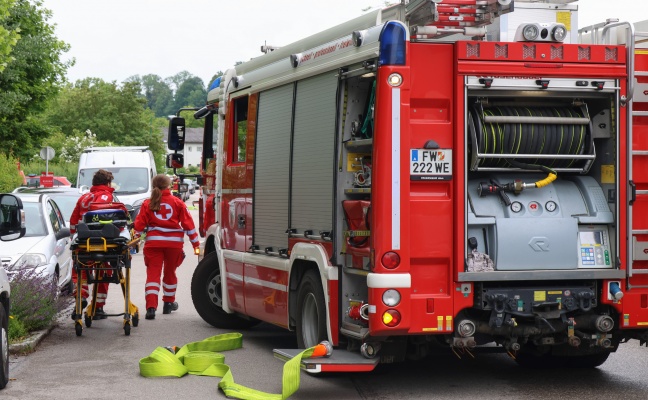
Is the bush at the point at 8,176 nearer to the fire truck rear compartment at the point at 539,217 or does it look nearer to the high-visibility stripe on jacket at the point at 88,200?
the high-visibility stripe on jacket at the point at 88,200

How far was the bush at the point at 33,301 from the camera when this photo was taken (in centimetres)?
1215

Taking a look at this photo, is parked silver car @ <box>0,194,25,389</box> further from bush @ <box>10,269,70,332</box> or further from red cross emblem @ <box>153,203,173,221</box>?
red cross emblem @ <box>153,203,173,221</box>

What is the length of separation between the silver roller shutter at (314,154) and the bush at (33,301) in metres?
3.55

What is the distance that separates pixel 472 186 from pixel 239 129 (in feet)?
13.5

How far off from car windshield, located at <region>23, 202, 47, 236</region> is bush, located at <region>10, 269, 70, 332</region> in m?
2.44

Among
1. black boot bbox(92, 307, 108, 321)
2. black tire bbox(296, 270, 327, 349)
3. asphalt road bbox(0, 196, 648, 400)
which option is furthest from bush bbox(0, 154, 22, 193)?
black tire bbox(296, 270, 327, 349)

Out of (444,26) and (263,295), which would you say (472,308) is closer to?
(444,26)

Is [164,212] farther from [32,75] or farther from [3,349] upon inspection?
[32,75]

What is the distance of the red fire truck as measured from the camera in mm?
8422

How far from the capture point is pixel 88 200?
533 inches

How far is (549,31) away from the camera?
8.77 meters

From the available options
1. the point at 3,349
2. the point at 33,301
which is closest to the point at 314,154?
the point at 3,349

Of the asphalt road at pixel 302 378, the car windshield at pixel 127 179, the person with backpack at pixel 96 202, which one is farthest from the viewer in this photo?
the car windshield at pixel 127 179

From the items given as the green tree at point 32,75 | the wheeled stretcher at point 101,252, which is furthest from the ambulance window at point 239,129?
the green tree at point 32,75
